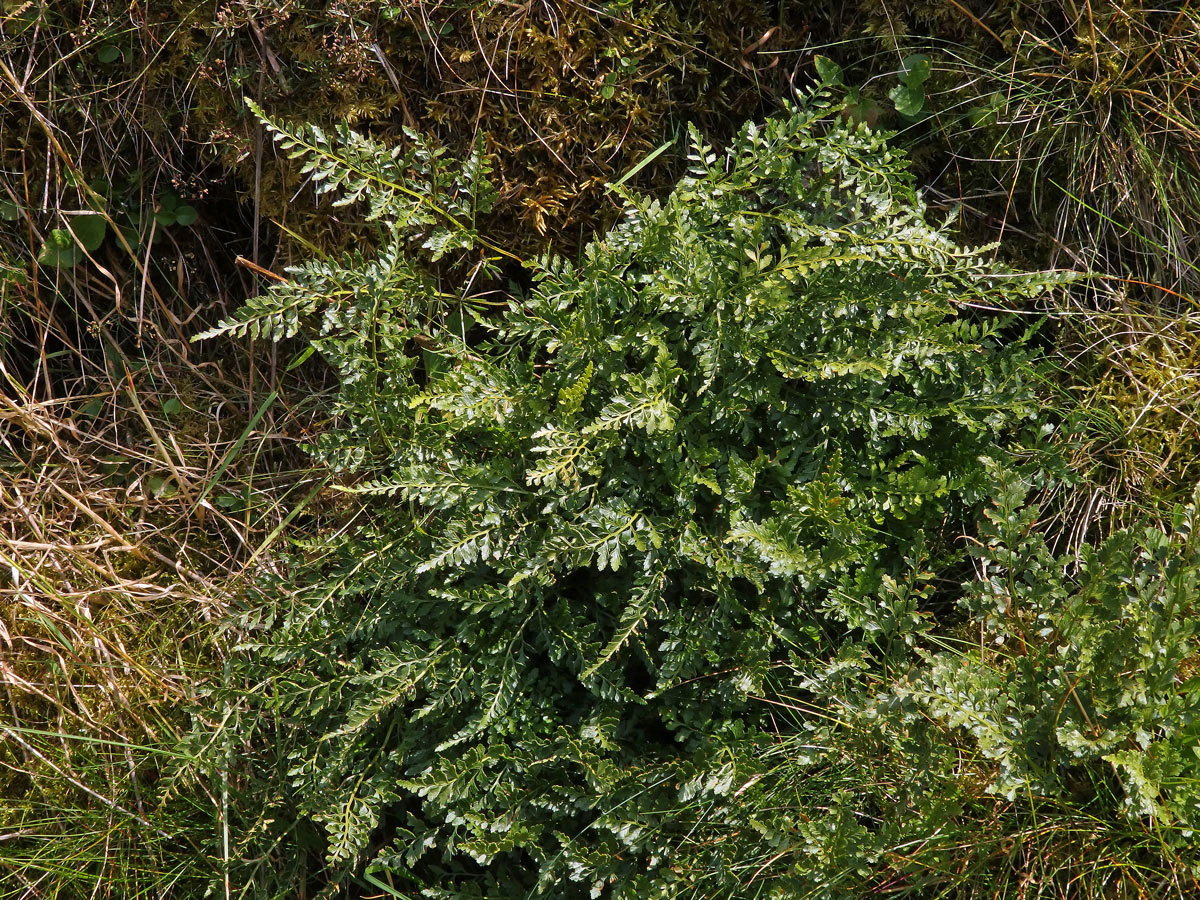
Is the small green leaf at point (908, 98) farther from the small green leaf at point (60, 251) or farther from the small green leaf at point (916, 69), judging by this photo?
the small green leaf at point (60, 251)

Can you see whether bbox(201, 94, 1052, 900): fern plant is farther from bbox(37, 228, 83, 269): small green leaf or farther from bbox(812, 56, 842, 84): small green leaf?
bbox(37, 228, 83, 269): small green leaf

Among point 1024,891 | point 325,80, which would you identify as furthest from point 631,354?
point 1024,891

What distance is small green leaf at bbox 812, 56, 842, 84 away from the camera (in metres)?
2.40

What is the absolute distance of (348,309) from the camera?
2410mm

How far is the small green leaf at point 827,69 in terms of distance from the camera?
7.86 feet

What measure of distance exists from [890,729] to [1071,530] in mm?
900

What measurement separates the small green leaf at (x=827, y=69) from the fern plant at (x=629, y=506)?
167 mm

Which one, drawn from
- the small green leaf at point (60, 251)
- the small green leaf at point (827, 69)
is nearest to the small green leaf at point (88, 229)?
the small green leaf at point (60, 251)

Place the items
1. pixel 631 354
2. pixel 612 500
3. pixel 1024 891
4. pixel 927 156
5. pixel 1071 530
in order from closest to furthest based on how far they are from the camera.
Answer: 1. pixel 1024 891
2. pixel 612 500
3. pixel 631 354
4. pixel 1071 530
5. pixel 927 156

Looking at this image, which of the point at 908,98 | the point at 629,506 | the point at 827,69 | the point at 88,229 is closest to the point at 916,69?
the point at 908,98

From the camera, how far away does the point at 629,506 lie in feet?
7.35

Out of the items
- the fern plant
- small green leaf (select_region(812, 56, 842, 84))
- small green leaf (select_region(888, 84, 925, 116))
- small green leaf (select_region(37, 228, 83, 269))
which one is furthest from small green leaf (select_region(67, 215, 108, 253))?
small green leaf (select_region(888, 84, 925, 116))

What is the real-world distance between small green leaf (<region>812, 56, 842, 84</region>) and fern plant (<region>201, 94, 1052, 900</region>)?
0.17 m

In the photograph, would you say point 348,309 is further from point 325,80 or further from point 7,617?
point 7,617
